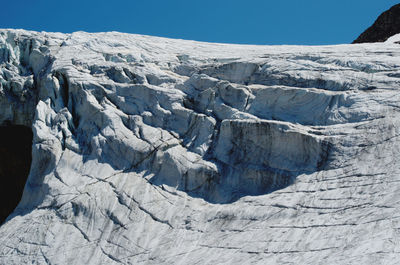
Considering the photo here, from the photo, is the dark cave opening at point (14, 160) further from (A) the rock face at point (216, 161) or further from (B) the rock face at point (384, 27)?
(B) the rock face at point (384, 27)

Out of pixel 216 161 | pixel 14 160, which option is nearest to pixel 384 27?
pixel 216 161

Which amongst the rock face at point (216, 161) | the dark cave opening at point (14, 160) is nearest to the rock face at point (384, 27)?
the rock face at point (216, 161)

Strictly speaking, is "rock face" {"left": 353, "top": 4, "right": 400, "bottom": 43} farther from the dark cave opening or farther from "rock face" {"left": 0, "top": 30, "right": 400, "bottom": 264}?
the dark cave opening

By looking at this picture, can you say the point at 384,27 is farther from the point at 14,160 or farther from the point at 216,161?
the point at 14,160

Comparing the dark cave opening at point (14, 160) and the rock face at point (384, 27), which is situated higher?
the rock face at point (384, 27)

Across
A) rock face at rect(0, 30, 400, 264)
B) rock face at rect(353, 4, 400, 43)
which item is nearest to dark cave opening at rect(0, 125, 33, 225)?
rock face at rect(0, 30, 400, 264)
